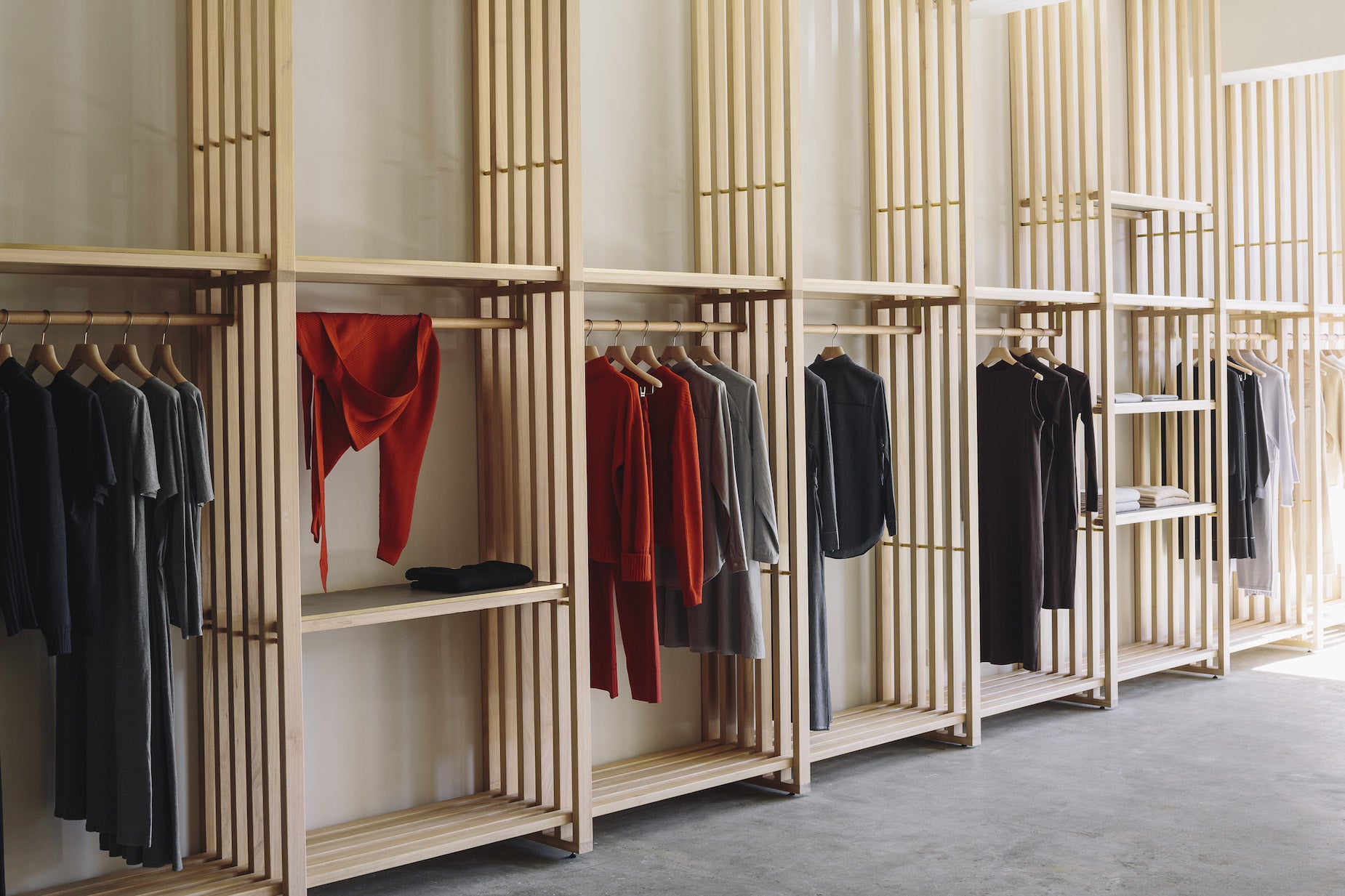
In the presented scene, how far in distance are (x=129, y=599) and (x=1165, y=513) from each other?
14.8 ft

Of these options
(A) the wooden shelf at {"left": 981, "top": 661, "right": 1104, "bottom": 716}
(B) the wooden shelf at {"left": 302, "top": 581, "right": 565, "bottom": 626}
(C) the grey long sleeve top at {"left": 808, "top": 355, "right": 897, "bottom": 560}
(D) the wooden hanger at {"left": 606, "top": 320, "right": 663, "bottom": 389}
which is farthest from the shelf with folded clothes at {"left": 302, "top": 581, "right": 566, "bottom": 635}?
(A) the wooden shelf at {"left": 981, "top": 661, "right": 1104, "bottom": 716}

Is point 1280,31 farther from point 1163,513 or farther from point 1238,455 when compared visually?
point 1163,513

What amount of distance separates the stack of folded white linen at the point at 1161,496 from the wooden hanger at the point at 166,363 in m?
4.36

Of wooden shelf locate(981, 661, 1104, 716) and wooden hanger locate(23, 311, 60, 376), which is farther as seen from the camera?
wooden shelf locate(981, 661, 1104, 716)

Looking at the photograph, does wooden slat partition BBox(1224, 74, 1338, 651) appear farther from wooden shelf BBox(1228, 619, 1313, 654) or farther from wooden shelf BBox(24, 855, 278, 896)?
wooden shelf BBox(24, 855, 278, 896)

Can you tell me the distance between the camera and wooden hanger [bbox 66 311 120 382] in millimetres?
3234

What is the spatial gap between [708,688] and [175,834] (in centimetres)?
211

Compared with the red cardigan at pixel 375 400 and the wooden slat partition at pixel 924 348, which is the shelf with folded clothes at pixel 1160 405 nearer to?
the wooden slat partition at pixel 924 348

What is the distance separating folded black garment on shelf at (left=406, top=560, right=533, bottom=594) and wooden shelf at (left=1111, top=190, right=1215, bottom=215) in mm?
3326

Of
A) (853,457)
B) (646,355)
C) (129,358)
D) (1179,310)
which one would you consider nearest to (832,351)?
(853,457)

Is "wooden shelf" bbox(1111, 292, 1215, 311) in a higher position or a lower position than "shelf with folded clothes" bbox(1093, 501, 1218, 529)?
higher

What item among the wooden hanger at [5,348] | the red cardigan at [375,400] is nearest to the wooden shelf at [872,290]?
the red cardigan at [375,400]

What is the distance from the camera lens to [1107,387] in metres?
5.74

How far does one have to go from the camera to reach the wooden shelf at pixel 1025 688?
5360 mm
